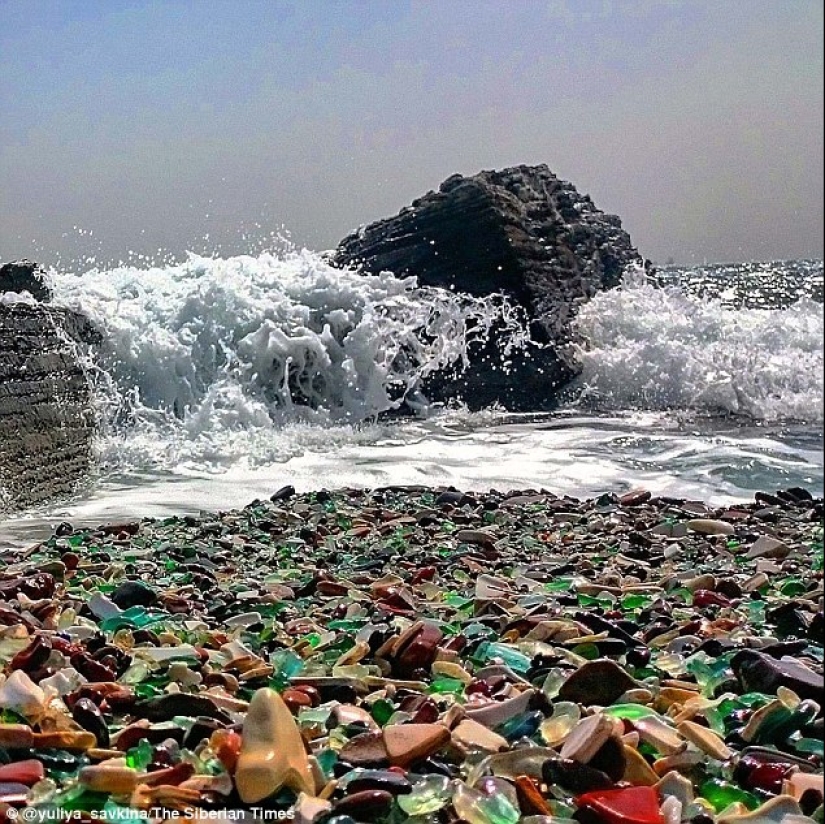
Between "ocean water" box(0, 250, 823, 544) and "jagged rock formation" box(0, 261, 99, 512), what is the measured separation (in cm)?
13

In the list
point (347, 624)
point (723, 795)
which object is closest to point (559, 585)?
point (347, 624)

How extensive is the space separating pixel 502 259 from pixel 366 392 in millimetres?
2771

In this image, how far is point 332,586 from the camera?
222 centimetres

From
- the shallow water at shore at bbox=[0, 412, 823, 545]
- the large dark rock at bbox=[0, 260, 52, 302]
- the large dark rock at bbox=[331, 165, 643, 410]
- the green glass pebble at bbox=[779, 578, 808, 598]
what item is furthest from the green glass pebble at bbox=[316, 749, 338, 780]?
the large dark rock at bbox=[331, 165, 643, 410]

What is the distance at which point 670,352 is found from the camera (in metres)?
6.98

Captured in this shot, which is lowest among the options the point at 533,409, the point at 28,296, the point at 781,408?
the point at 533,409

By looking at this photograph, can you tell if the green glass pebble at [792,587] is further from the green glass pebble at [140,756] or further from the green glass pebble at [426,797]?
the green glass pebble at [140,756]

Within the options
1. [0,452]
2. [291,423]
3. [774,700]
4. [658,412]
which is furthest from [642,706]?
[291,423]

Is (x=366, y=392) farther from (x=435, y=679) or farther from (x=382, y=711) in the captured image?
(x=382, y=711)

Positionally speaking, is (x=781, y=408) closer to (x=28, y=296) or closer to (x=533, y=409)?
(x=28, y=296)

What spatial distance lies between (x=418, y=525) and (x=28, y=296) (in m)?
2.10

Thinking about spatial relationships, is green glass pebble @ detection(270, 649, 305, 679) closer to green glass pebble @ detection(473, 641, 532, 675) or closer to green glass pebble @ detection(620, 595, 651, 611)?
green glass pebble @ detection(473, 641, 532, 675)

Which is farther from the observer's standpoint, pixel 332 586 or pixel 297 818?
pixel 332 586

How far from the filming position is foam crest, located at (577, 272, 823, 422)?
4.79 metres
